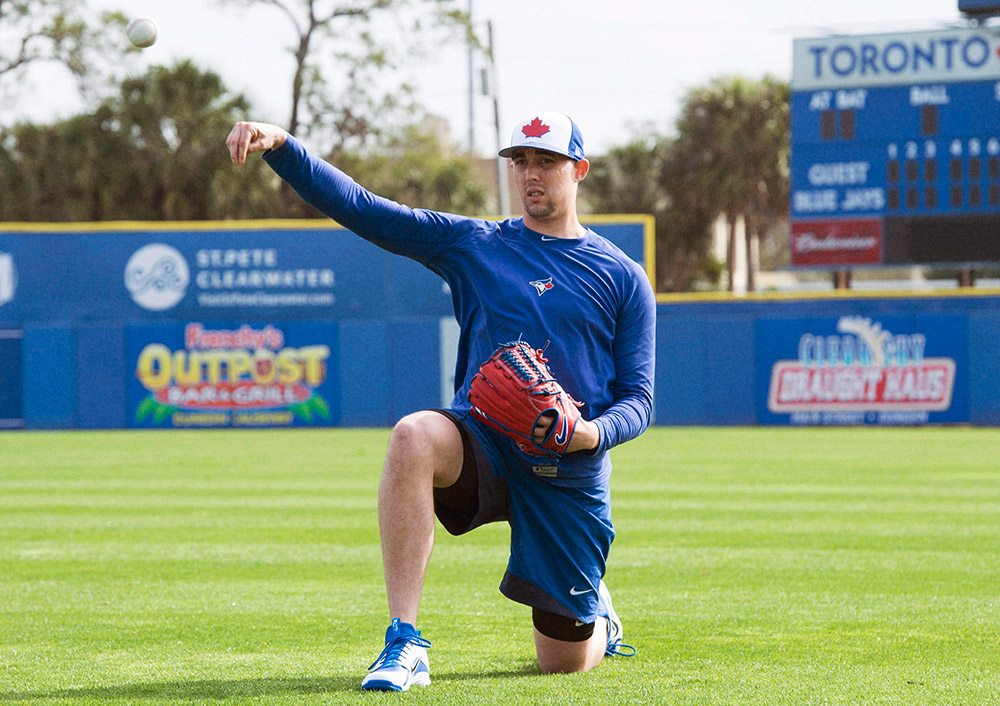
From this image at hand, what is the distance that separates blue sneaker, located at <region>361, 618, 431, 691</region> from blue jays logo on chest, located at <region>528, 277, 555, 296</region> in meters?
1.04

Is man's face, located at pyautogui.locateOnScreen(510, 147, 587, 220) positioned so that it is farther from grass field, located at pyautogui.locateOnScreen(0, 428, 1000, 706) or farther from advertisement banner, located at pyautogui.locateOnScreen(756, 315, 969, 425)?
advertisement banner, located at pyautogui.locateOnScreen(756, 315, 969, 425)

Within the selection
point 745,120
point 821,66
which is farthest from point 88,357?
point 745,120

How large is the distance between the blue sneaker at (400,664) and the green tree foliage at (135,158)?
26.9 meters

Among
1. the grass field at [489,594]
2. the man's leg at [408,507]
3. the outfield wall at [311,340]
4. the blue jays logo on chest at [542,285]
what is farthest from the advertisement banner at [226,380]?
the man's leg at [408,507]

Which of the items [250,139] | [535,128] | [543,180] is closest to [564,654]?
[543,180]

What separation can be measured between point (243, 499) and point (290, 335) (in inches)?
448

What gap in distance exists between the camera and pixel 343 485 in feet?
34.7

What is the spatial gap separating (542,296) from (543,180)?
352mm

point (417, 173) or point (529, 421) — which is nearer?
point (529, 421)

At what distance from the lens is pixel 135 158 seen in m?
29.9

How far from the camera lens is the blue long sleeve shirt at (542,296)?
11.9 feet

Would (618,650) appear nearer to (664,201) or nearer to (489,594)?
(489,594)

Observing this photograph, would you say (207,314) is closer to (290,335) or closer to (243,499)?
(290,335)

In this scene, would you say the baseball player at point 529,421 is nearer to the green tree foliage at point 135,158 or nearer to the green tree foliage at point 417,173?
the green tree foliage at point 135,158
